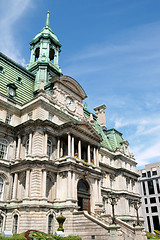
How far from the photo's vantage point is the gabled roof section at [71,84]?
42419mm

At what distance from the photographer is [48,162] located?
33.1 metres

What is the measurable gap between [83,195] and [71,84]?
67.7ft

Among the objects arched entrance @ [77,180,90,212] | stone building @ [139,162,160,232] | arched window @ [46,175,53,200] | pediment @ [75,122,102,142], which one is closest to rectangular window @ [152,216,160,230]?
stone building @ [139,162,160,232]

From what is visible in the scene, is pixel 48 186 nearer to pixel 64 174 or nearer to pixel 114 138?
pixel 64 174

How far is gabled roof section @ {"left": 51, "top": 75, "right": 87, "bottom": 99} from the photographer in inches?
1670

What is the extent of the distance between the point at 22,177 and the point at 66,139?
9285mm

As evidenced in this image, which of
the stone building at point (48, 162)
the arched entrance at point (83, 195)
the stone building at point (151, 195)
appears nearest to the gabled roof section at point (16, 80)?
the stone building at point (48, 162)

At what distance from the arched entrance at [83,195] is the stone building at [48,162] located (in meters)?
0.13

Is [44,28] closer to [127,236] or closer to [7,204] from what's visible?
[7,204]

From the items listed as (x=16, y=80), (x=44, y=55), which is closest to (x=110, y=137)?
(x=44, y=55)

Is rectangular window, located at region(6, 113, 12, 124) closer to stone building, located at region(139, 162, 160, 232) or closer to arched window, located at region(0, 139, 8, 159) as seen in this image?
arched window, located at region(0, 139, 8, 159)

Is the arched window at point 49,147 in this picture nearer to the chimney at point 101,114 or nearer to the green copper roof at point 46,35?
the green copper roof at point 46,35

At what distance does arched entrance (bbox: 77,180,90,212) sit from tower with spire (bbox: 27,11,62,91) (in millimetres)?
20252

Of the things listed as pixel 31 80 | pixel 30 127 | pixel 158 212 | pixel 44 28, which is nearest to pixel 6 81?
pixel 31 80
